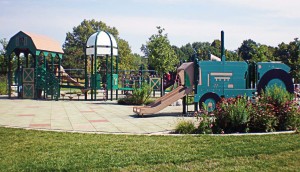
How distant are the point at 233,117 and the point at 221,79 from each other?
18.0ft

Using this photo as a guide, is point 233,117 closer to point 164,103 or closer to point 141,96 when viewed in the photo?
point 164,103

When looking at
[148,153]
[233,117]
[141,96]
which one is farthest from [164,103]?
[148,153]

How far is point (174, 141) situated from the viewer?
286 inches

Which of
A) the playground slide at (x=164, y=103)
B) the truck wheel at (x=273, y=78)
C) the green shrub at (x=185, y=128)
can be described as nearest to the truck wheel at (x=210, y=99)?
the playground slide at (x=164, y=103)

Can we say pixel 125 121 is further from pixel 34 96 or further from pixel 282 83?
pixel 34 96

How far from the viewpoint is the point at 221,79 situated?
45.5 feet

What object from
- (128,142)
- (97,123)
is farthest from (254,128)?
(97,123)

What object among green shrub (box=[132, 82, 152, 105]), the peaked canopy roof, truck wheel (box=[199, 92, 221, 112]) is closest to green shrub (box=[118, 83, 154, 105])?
green shrub (box=[132, 82, 152, 105])

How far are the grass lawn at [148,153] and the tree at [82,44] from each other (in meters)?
56.0

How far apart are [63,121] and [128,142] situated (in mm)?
4677

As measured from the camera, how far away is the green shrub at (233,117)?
336 inches

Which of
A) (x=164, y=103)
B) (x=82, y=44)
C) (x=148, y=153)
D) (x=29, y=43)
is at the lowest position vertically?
(x=148, y=153)

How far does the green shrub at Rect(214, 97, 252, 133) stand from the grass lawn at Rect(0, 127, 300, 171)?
98cm

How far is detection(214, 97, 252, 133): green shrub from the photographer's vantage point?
28.0ft
